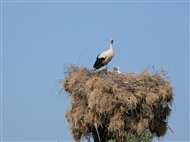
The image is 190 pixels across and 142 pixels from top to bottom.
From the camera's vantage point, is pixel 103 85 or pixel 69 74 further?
pixel 69 74

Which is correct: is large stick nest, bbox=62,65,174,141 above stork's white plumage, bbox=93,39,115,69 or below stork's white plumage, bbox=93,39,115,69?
below

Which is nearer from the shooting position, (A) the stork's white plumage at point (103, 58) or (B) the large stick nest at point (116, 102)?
(B) the large stick nest at point (116, 102)

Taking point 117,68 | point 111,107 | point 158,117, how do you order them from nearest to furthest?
point 111,107
point 158,117
point 117,68

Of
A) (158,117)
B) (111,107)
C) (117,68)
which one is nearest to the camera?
(111,107)

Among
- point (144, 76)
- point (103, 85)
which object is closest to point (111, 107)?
point (103, 85)

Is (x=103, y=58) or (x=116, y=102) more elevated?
(x=103, y=58)

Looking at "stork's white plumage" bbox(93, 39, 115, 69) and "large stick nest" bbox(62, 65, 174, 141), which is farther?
"stork's white plumage" bbox(93, 39, 115, 69)

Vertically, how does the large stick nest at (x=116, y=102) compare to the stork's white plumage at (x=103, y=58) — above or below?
below

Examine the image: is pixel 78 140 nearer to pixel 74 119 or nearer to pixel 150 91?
pixel 74 119

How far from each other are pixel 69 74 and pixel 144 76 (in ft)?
6.50

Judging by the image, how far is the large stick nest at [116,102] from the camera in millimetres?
12039

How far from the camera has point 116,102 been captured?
1205cm

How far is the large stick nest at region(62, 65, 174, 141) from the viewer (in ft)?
39.5

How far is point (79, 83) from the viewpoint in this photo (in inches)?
496
